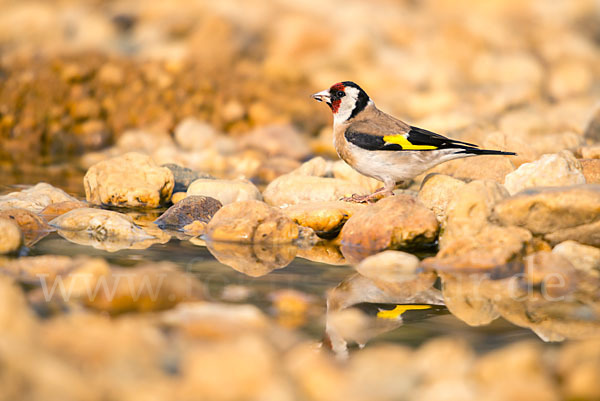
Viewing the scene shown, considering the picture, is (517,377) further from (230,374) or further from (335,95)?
(335,95)

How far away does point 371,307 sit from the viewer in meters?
3.71

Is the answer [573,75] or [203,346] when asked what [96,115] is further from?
[573,75]

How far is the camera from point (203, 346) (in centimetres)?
276

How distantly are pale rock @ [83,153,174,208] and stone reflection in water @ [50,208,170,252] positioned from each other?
0.81m

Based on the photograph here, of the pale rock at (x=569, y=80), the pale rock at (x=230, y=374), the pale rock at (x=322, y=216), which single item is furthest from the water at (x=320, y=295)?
the pale rock at (x=569, y=80)

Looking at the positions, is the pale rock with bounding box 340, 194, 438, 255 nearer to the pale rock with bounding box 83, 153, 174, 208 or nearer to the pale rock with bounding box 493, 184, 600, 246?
the pale rock with bounding box 493, 184, 600, 246

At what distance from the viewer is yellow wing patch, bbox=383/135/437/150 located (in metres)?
5.56

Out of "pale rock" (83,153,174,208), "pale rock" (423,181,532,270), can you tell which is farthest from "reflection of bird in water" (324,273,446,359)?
"pale rock" (83,153,174,208)

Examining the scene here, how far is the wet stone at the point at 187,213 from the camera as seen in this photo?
541cm

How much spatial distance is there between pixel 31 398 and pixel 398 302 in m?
2.07

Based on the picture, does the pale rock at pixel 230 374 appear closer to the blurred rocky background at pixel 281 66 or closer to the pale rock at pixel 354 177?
the pale rock at pixel 354 177

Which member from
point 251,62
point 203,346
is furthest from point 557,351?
point 251,62

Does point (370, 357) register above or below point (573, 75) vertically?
below

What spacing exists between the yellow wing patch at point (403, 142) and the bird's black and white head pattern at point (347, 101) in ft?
1.95
